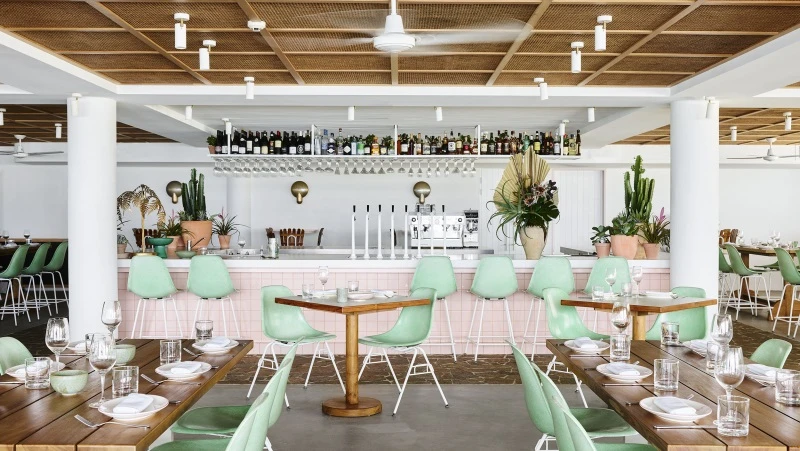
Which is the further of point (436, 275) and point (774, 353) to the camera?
point (436, 275)

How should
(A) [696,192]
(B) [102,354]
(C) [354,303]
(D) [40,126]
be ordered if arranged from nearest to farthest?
(B) [102,354], (C) [354,303], (A) [696,192], (D) [40,126]

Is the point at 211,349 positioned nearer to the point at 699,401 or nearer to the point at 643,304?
the point at 699,401

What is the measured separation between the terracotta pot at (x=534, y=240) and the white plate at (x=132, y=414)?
209 inches

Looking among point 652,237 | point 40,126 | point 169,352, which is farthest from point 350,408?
point 40,126

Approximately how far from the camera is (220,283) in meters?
6.82

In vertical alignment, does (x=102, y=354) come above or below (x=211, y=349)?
above

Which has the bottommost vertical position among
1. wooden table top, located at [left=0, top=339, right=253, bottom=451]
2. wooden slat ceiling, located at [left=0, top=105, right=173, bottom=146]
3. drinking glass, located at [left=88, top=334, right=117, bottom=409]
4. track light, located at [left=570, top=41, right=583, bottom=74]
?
wooden table top, located at [left=0, top=339, right=253, bottom=451]

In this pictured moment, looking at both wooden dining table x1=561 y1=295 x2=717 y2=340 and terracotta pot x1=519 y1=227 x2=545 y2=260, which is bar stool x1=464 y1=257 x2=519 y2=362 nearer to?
terracotta pot x1=519 y1=227 x2=545 y2=260

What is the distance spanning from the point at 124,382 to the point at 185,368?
0.42 metres

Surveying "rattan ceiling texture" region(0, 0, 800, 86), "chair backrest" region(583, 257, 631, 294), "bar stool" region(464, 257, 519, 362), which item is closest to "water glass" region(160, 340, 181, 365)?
"rattan ceiling texture" region(0, 0, 800, 86)

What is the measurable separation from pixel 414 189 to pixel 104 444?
10.1 metres

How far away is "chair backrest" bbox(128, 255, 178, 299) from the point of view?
6.84 meters

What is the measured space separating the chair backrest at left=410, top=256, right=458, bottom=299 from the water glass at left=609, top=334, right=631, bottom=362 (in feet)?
11.4

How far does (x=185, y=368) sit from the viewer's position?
2992 mm
